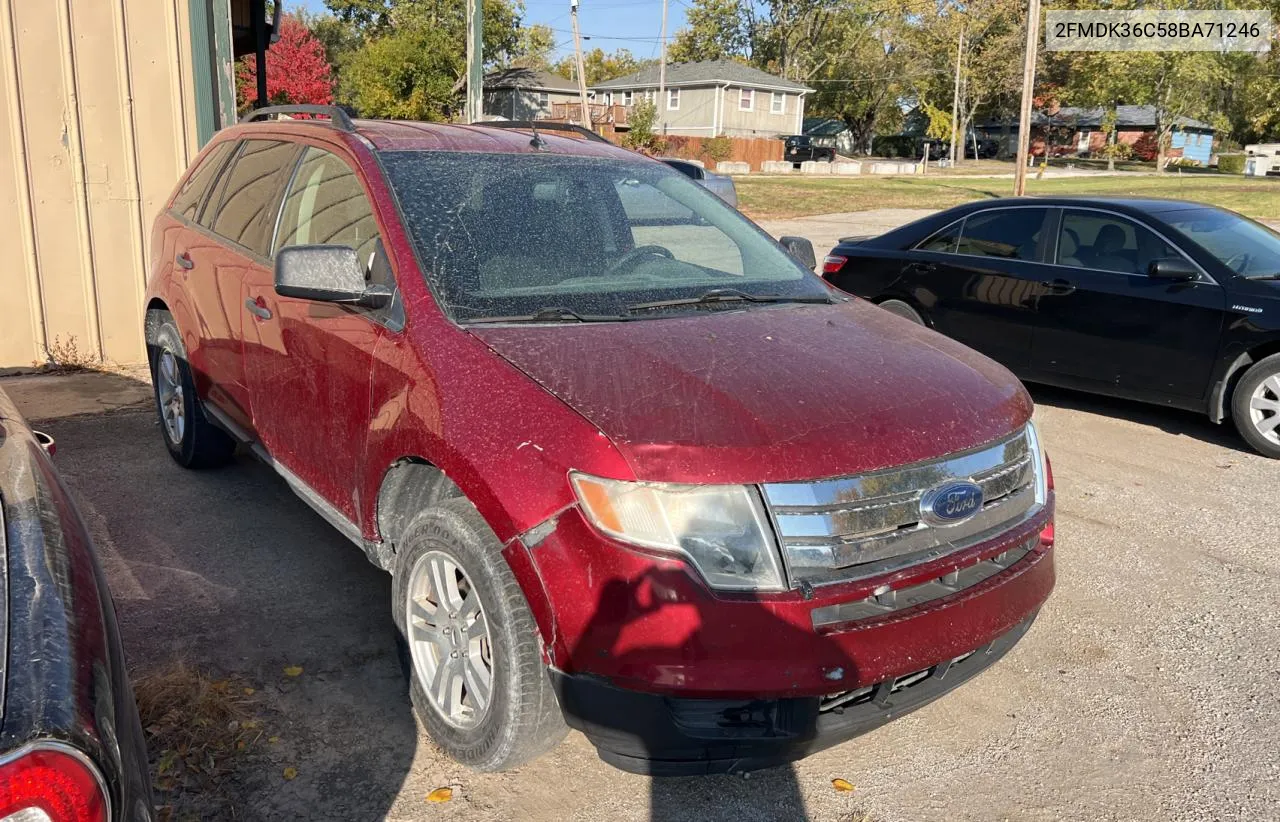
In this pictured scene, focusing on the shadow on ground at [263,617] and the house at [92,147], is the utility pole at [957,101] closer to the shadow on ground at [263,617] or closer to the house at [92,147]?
the house at [92,147]

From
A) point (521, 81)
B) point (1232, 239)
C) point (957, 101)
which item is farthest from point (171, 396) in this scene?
point (957, 101)

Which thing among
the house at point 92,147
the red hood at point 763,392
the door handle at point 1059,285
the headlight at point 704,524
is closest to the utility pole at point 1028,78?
the door handle at point 1059,285

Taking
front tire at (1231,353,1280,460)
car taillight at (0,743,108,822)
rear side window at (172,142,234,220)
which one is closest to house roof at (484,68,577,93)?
rear side window at (172,142,234,220)

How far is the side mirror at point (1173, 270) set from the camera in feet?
21.3

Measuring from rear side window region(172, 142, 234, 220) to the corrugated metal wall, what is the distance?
258cm

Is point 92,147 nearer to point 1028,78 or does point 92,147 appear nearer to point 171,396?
point 171,396

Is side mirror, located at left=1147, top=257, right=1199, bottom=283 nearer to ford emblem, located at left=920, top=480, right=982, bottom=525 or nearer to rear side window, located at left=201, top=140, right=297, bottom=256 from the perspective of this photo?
ford emblem, located at left=920, top=480, right=982, bottom=525

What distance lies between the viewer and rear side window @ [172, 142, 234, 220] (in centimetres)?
509

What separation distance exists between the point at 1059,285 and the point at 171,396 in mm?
5699

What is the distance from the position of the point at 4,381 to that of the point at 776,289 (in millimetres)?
6116

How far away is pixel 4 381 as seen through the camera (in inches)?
287

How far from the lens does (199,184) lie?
17.1 feet

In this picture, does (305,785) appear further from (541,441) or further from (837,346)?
(837,346)

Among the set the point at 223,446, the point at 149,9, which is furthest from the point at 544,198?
the point at 149,9
